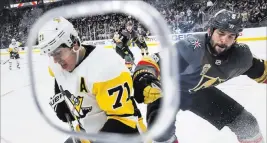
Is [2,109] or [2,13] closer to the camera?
[2,13]

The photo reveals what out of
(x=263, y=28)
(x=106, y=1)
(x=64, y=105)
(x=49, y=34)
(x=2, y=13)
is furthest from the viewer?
(x=263, y=28)

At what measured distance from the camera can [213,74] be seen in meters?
1.07

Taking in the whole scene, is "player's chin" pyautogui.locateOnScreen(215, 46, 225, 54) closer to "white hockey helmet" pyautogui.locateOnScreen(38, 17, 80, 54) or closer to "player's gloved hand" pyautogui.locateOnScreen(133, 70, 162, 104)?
"player's gloved hand" pyautogui.locateOnScreen(133, 70, 162, 104)

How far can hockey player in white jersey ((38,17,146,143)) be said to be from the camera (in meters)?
0.71

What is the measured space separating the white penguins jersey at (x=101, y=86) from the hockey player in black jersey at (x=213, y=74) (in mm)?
87

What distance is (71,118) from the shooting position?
3.04ft

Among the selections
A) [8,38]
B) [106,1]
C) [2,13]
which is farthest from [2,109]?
[106,1]

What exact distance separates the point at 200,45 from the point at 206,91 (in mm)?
198

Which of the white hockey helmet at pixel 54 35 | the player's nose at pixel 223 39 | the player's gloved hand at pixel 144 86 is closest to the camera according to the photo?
the white hockey helmet at pixel 54 35

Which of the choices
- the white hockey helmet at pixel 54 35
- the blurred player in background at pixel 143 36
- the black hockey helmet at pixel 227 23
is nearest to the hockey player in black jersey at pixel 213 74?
the black hockey helmet at pixel 227 23

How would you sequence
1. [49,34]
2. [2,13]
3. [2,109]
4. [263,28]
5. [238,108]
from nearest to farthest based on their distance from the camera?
[49,34] → [238,108] → [2,13] → [2,109] → [263,28]

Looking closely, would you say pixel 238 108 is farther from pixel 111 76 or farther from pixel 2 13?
pixel 2 13

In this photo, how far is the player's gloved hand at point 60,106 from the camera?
0.90m

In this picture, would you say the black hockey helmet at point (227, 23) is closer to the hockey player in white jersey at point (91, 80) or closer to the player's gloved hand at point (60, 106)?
the hockey player in white jersey at point (91, 80)
